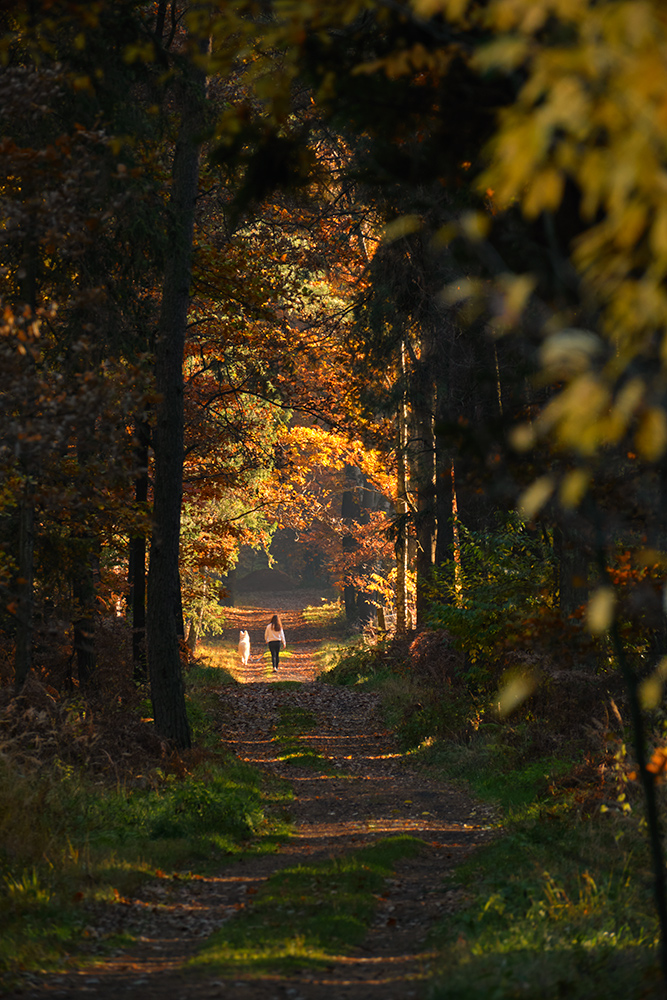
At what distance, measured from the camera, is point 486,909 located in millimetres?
6543

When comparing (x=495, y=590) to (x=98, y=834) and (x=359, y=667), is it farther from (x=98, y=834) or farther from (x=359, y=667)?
(x=359, y=667)

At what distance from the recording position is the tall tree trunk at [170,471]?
12031 millimetres

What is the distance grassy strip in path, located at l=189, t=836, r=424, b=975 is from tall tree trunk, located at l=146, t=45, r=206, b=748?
4232 mm

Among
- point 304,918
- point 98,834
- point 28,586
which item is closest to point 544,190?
point 304,918

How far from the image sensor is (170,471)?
12.2m

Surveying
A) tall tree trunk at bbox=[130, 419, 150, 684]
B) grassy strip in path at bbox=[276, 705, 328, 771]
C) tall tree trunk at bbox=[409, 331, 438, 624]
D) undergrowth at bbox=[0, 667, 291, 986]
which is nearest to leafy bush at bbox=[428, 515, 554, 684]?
grassy strip in path at bbox=[276, 705, 328, 771]

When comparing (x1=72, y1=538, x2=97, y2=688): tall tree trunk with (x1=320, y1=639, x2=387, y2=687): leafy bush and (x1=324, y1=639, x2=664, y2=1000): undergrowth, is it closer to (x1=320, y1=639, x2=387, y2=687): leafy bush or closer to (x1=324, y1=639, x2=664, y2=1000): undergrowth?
(x1=324, y1=639, x2=664, y2=1000): undergrowth

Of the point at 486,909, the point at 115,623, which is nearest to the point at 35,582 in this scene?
the point at 115,623

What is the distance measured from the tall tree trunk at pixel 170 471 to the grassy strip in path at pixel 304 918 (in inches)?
167

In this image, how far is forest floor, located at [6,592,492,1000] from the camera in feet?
18.3

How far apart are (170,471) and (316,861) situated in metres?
5.71

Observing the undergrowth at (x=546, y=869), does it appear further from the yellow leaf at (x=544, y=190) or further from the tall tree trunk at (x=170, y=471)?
the tall tree trunk at (x=170, y=471)

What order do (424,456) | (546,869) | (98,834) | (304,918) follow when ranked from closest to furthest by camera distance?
(304,918), (546,869), (98,834), (424,456)

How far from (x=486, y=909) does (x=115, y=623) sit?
35.2ft
